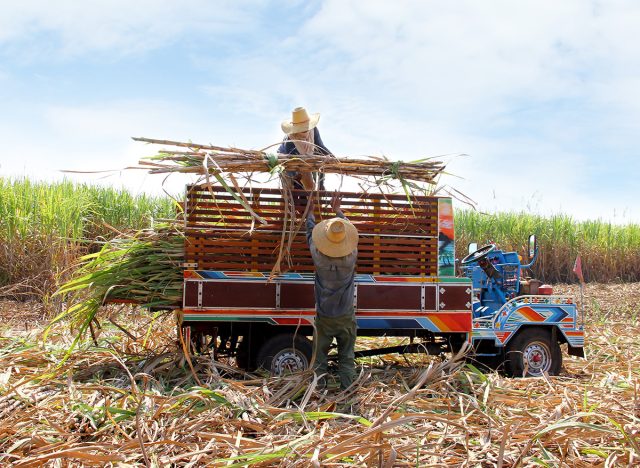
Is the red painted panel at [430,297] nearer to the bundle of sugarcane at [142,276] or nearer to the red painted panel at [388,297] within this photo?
the red painted panel at [388,297]

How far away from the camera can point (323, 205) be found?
23.5 feet

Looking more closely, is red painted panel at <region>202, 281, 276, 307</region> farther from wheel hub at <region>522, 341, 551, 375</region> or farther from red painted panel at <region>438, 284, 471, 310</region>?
wheel hub at <region>522, 341, 551, 375</region>

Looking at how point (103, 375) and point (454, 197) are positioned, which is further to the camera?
point (454, 197)

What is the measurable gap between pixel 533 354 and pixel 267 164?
406 centimetres

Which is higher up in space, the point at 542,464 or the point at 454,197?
the point at 454,197

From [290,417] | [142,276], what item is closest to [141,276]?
[142,276]

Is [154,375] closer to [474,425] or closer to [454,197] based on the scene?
[474,425]

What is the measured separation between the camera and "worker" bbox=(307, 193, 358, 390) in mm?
6242

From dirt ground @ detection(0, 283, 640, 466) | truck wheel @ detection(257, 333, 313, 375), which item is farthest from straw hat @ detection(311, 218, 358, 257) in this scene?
dirt ground @ detection(0, 283, 640, 466)

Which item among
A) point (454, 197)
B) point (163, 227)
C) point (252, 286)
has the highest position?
point (454, 197)

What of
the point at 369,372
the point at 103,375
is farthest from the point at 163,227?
the point at 369,372

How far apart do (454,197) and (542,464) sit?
3.67m

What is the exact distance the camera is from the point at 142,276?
6.91 metres

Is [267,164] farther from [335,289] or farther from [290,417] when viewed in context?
[290,417]
